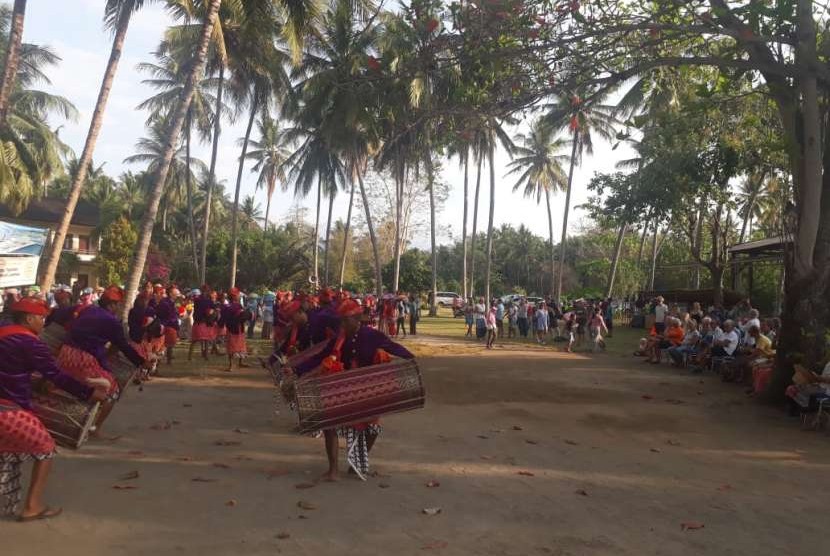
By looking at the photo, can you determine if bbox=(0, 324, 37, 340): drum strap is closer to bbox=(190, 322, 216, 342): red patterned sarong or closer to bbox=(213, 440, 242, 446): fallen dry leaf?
bbox=(213, 440, 242, 446): fallen dry leaf

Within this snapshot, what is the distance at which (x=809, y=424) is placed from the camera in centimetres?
936

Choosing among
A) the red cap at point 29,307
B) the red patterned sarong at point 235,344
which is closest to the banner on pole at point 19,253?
the red patterned sarong at point 235,344

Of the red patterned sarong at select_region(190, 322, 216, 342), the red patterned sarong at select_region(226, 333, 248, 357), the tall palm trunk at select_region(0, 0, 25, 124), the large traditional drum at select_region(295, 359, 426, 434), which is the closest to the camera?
the large traditional drum at select_region(295, 359, 426, 434)

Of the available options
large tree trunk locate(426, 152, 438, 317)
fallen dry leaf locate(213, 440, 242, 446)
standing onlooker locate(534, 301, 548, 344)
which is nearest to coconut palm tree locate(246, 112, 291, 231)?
large tree trunk locate(426, 152, 438, 317)

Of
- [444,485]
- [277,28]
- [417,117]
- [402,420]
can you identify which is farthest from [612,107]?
[444,485]

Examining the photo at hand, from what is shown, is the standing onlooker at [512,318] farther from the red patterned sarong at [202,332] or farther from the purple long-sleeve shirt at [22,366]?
the purple long-sleeve shirt at [22,366]

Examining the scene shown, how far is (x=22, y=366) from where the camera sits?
4.54m

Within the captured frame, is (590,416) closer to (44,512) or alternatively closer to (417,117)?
(417,117)

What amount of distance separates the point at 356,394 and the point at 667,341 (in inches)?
515

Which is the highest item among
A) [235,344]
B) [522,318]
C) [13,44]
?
[13,44]

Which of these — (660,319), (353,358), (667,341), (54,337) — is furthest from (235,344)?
(660,319)

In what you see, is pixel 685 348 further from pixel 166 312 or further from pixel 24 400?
pixel 24 400

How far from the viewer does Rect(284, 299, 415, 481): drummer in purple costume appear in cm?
607

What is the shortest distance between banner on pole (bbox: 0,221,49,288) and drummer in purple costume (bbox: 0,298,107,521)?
39.9ft
